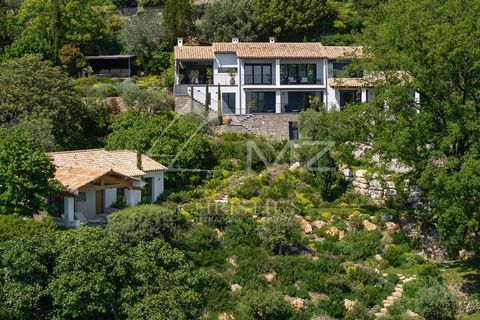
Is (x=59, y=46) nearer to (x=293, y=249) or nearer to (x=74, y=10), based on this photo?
(x=74, y=10)

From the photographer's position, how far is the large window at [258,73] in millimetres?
55938

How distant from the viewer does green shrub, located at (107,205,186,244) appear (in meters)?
35.0

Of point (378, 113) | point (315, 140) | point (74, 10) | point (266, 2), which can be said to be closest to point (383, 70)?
point (378, 113)

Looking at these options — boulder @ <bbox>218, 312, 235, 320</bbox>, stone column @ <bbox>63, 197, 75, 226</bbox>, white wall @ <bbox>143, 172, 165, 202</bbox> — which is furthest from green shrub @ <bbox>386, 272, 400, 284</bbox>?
stone column @ <bbox>63, 197, 75, 226</bbox>

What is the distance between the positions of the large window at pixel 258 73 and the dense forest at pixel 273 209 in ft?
22.4

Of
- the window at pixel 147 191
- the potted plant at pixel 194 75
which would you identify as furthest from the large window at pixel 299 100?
the window at pixel 147 191

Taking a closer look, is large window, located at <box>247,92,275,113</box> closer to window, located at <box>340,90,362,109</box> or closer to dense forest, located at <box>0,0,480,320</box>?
window, located at <box>340,90,362,109</box>

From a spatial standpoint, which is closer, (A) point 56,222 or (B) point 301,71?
(A) point 56,222

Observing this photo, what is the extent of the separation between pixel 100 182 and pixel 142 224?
416cm

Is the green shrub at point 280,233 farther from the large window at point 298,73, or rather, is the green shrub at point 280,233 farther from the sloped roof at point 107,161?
the large window at point 298,73

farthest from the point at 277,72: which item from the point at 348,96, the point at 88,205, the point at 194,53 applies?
the point at 88,205

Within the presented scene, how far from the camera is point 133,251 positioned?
31.5 m

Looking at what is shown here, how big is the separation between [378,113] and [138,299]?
1492 cm

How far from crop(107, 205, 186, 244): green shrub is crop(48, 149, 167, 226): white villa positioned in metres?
2.12
